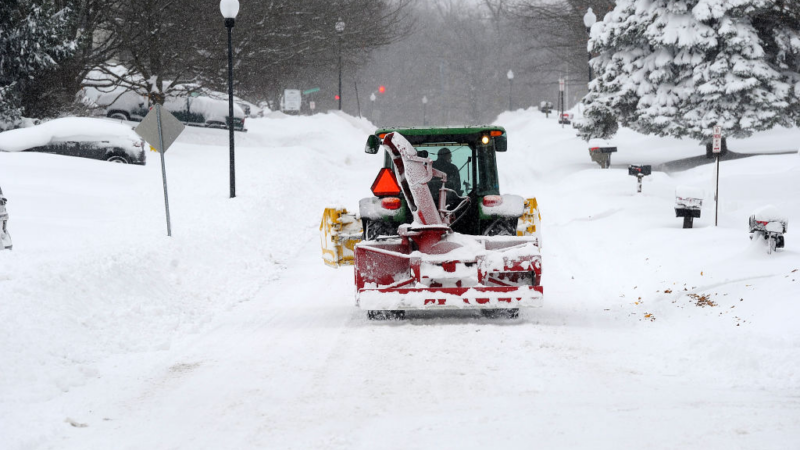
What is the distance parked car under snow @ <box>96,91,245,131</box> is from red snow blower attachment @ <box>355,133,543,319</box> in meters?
24.7

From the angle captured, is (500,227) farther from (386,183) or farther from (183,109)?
(183,109)

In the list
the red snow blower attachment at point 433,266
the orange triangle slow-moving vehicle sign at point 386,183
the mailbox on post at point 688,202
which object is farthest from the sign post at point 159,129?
the mailbox on post at point 688,202

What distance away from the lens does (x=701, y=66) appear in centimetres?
2241

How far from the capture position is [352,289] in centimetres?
1088

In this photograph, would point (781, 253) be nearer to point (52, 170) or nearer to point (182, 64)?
point (52, 170)

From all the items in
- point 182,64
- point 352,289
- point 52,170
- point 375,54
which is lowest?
point 352,289

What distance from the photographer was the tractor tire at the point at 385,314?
8766 mm

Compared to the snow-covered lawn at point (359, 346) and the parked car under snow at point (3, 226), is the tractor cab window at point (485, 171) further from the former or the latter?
the parked car under snow at point (3, 226)

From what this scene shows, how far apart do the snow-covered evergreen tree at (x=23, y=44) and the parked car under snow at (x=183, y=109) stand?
6.69 metres

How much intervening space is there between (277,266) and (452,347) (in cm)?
582

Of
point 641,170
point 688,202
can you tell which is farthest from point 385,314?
point 641,170

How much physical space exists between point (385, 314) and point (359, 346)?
121 cm

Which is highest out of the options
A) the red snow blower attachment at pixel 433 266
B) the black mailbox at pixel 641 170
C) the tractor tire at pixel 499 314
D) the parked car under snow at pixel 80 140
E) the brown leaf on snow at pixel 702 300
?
the parked car under snow at pixel 80 140

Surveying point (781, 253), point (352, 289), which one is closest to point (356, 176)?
point (352, 289)
